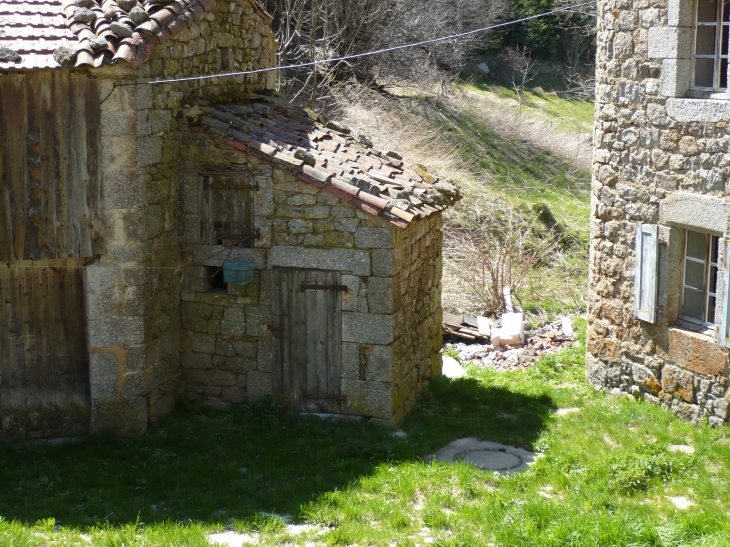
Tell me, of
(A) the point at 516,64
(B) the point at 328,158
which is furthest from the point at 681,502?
(A) the point at 516,64

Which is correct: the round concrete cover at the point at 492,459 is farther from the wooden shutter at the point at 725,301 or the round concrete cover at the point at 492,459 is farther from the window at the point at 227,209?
the window at the point at 227,209

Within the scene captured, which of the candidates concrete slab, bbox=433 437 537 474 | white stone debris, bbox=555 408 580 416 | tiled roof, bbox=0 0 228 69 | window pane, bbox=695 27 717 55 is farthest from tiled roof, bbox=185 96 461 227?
window pane, bbox=695 27 717 55

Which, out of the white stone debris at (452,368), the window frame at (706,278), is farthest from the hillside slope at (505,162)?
the window frame at (706,278)

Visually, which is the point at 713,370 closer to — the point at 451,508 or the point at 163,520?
the point at 451,508

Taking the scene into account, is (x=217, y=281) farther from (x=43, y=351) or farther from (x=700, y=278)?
(x=700, y=278)

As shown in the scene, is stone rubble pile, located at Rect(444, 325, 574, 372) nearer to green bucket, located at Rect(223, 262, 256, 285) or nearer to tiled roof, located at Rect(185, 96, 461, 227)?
tiled roof, located at Rect(185, 96, 461, 227)

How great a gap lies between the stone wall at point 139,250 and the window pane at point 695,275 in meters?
5.35

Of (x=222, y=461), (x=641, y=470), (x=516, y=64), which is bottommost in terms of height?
(x=222, y=461)

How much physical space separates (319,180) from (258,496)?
3.02 m

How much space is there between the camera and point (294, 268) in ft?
28.7

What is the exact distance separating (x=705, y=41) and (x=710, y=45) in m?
0.06

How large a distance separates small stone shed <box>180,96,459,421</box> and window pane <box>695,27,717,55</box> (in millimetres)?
3063

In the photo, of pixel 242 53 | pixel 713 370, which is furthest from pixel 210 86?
pixel 713 370

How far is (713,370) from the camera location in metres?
8.56
